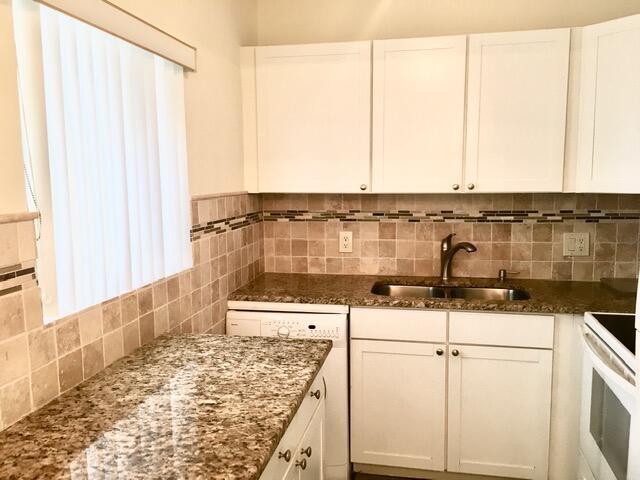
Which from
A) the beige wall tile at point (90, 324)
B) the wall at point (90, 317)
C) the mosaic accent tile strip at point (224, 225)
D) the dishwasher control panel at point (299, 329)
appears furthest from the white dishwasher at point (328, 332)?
the beige wall tile at point (90, 324)

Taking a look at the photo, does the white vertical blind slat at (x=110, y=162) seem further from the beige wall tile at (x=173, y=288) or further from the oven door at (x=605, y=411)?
the oven door at (x=605, y=411)

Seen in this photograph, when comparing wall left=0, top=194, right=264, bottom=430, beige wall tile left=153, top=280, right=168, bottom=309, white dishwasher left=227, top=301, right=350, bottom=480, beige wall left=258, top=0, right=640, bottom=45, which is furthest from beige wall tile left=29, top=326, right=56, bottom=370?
beige wall left=258, top=0, right=640, bottom=45

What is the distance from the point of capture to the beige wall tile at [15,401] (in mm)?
1162

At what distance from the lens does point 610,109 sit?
2203 millimetres

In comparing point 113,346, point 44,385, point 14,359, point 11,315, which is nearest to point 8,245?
point 11,315

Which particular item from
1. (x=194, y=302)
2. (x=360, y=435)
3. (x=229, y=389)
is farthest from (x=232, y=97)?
(x=360, y=435)

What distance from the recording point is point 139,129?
5.62ft

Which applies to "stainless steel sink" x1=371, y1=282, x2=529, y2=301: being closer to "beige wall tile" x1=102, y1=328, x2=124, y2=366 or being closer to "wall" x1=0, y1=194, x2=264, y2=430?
"wall" x1=0, y1=194, x2=264, y2=430

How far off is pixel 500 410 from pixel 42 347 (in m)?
1.88

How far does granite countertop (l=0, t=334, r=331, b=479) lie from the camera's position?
101 centimetres

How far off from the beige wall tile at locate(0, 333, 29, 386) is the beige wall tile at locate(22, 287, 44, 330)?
4 cm

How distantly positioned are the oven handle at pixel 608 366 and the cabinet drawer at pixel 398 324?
570mm

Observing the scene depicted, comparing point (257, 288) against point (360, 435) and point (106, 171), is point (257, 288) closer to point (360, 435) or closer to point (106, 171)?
point (360, 435)

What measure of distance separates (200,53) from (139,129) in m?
0.57
